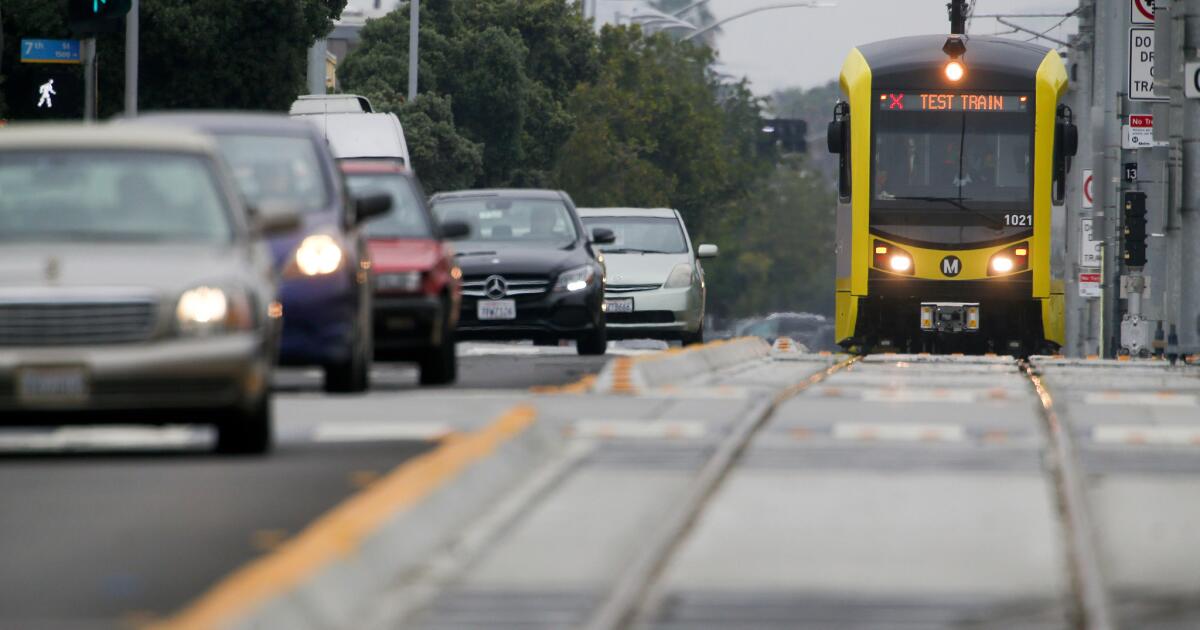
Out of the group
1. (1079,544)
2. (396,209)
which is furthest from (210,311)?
(396,209)

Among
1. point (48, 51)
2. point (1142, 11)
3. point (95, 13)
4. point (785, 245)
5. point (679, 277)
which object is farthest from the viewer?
point (785, 245)

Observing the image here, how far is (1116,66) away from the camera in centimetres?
4625

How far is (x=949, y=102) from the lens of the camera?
29.7 meters

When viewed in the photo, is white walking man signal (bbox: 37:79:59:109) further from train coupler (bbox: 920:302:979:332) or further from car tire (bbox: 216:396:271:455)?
car tire (bbox: 216:396:271:455)

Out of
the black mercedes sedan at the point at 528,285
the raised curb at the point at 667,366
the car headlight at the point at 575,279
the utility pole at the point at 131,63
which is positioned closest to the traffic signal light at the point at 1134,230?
the utility pole at the point at 131,63

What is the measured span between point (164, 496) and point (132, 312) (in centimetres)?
121

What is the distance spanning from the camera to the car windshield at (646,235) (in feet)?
101

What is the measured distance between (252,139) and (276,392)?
175cm

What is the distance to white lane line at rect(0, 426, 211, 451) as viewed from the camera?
514 inches

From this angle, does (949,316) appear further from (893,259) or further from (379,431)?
(379,431)

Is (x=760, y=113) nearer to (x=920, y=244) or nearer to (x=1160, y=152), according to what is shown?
(x=1160, y=152)

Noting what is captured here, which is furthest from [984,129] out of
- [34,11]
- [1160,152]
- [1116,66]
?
[34,11]

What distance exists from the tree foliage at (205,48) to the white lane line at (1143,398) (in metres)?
29.2

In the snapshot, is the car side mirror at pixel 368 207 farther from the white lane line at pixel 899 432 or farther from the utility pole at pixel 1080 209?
the utility pole at pixel 1080 209
